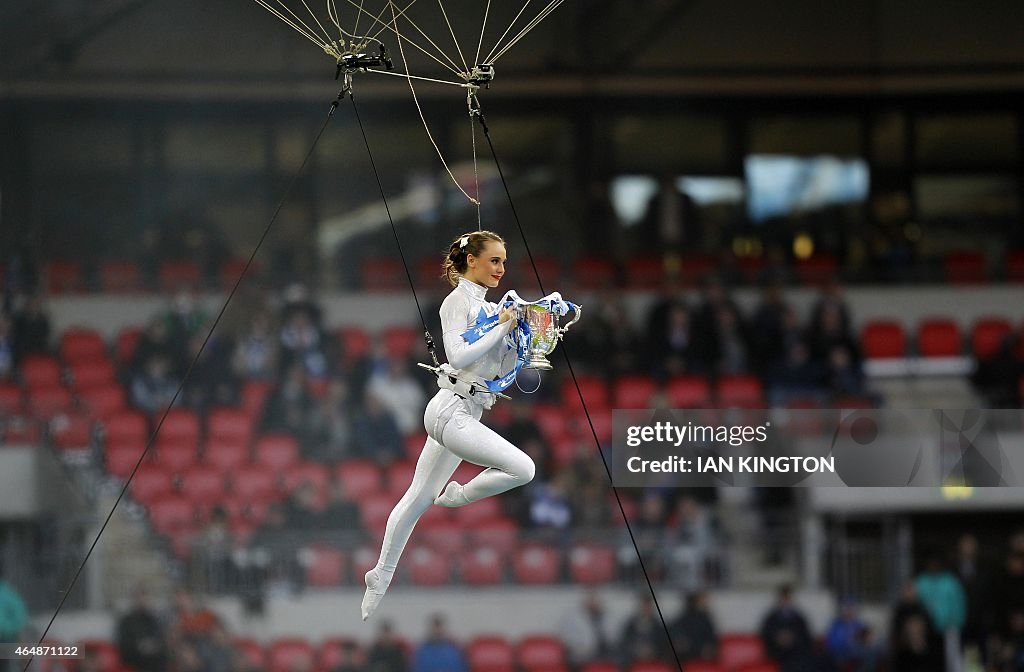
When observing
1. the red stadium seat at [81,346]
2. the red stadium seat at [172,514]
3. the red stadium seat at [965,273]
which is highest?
the red stadium seat at [965,273]

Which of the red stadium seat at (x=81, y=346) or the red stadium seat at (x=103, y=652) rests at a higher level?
the red stadium seat at (x=81, y=346)

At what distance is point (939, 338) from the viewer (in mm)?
11836

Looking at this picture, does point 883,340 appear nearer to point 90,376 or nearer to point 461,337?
point 90,376

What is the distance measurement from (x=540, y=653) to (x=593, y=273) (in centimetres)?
325

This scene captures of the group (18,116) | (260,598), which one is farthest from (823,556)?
(18,116)

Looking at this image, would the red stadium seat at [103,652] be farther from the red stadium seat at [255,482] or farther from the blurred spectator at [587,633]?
→ the blurred spectator at [587,633]

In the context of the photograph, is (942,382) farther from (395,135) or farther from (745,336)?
(395,135)

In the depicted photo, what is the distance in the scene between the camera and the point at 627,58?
12625 mm

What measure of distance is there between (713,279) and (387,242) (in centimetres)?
261

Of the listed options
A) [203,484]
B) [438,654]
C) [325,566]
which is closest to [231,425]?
[203,484]

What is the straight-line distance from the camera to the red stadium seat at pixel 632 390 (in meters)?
11.2

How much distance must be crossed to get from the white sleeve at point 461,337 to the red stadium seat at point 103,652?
5.50 m

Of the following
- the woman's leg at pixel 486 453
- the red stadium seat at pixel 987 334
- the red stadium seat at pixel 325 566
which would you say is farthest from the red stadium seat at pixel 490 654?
the woman's leg at pixel 486 453

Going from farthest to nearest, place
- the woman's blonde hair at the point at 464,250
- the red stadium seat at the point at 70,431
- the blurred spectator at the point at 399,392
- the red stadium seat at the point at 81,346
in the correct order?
the red stadium seat at the point at 81,346, the blurred spectator at the point at 399,392, the red stadium seat at the point at 70,431, the woman's blonde hair at the point at 464,250
